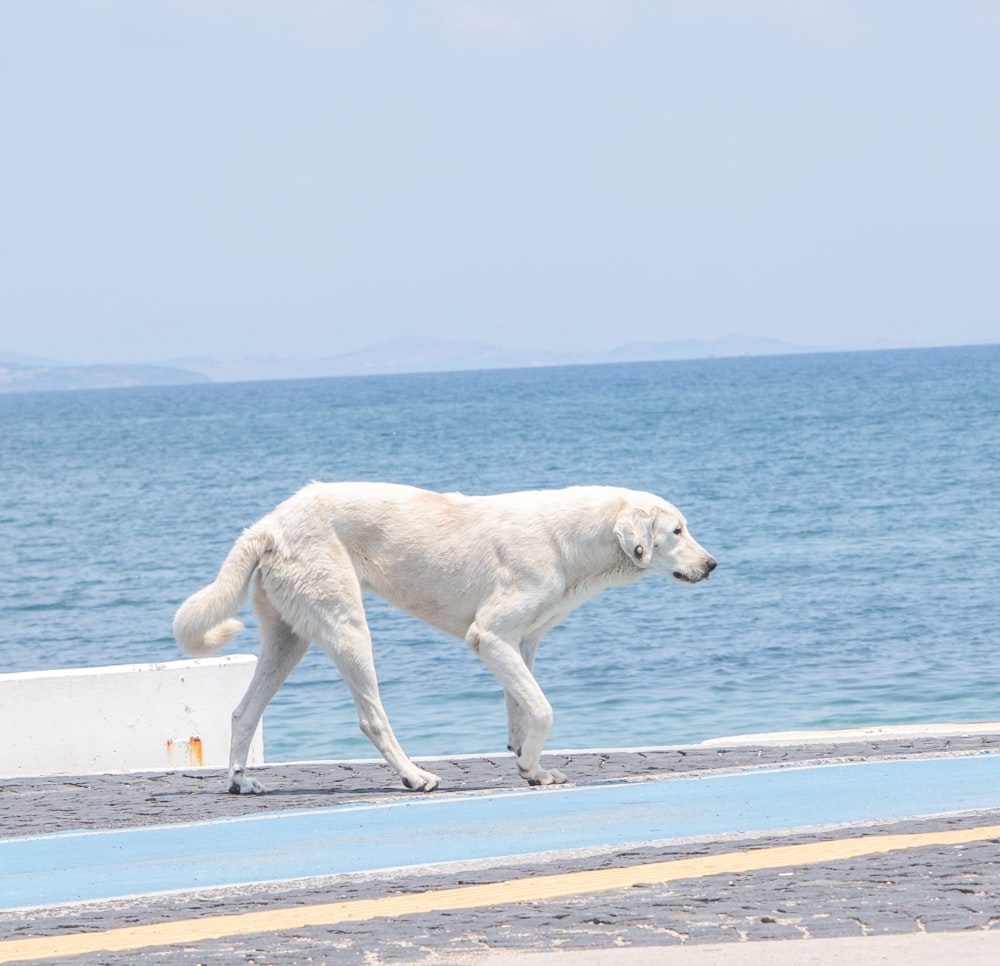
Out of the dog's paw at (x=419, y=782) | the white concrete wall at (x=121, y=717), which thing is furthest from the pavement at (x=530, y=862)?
the white concrete wall at (x=121, y=717)

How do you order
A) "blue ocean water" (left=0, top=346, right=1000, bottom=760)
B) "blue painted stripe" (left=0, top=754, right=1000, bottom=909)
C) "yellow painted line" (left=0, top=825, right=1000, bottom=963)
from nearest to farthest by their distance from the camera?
1. "yellow painted line" (left=0, top=825, right=1000, bottom=963)
2. "blue painted stripe" (left=0, top=754, right=1000, bottom=909)
3. "blue ocean water" (left=0, top=346, right=1000, bottom=760)

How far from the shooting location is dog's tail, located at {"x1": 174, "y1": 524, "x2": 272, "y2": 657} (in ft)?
28.2

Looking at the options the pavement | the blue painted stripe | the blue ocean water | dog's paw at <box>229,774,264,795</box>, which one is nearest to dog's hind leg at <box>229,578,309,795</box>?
dog's paw at <box>229,774,264,795</box>

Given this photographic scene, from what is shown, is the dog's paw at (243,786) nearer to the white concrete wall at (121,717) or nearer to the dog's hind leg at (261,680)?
the dog's hind leg at (261,680)

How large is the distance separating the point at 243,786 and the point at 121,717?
1.95 m

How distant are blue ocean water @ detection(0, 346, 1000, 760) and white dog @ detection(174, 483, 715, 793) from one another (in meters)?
6.83

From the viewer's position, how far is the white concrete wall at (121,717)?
1041 cm

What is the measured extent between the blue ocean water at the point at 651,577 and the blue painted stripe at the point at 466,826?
7.31 meters

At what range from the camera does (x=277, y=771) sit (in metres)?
9.85

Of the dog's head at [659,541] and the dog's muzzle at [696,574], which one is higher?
the dog's head at [659,541]

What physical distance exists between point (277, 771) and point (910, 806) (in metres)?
3.83

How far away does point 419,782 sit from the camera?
8.74 m

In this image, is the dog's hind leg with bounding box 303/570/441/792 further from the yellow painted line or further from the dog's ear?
the yellow painted line

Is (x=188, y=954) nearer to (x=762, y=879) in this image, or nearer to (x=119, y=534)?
(x=762, y=879)
